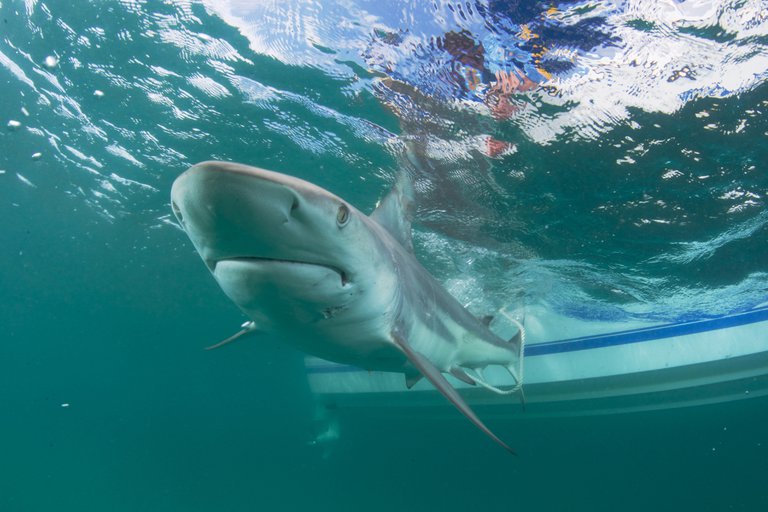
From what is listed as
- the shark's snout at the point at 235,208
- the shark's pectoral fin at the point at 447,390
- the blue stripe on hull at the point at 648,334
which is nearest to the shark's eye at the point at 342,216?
→ the shark's snout at the point at 235,208

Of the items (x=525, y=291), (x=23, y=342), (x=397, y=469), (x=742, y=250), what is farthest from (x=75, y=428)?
(x=742, y=250)

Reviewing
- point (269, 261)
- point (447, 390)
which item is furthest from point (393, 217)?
point (269, 261)

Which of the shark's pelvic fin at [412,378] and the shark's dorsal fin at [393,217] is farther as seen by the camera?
the shark's pelvic fin at [412,378]

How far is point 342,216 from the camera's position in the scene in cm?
221

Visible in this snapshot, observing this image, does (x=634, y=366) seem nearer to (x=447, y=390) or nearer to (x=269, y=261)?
(x=447, y=390)

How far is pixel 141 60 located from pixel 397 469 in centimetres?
2920

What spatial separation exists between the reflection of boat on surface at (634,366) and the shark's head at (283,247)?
577 inches

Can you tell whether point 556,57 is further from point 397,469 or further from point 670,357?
point 397,469

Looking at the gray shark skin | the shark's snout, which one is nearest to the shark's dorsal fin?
the gray shark skin

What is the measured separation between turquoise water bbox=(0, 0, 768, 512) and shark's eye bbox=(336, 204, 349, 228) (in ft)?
13.6

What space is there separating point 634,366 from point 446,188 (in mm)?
10611

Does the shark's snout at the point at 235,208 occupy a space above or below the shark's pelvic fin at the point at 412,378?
above

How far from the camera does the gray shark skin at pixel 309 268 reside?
179cm

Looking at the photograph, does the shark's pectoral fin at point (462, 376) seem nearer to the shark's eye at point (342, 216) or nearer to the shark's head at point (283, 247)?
the shark's head at point (283, 247)
